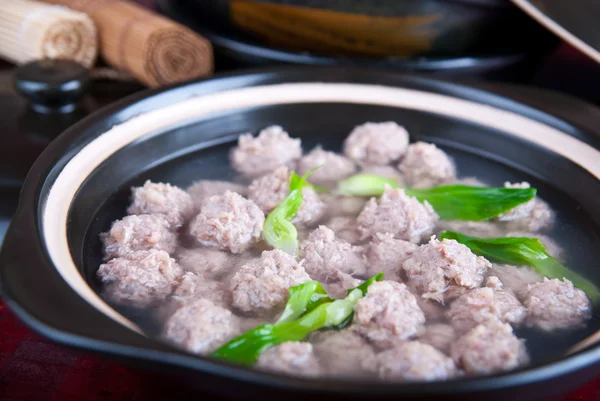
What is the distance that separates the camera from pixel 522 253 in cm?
197

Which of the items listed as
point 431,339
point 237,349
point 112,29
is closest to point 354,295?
point 431,339

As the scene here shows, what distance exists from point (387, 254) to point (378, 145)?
0.67 m

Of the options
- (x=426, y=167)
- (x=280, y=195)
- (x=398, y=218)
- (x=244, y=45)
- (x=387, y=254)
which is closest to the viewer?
(x=387, y=254)

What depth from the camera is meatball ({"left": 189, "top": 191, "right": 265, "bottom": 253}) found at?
2.02 m

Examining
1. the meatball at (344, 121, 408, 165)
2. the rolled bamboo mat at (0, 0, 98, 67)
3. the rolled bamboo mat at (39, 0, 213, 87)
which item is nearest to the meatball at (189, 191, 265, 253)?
the meatball at (344, 121, 408, 165)

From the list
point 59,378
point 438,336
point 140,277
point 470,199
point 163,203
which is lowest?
point 59,378

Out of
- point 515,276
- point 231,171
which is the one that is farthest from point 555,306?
point 231,171

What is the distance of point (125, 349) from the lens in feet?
4.24

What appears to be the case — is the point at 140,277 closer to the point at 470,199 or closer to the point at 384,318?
the point at 384,318

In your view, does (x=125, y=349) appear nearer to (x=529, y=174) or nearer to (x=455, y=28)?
(x=529, y=174)

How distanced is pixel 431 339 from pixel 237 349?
0.51 meters

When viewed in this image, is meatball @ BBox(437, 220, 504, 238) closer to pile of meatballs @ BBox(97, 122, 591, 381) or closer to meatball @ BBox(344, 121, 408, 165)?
pile of meatballs @ BBox(97, 122, 591, 381)

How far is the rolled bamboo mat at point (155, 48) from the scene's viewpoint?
322 centimetres

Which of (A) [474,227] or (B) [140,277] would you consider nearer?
(B) [140,277]
